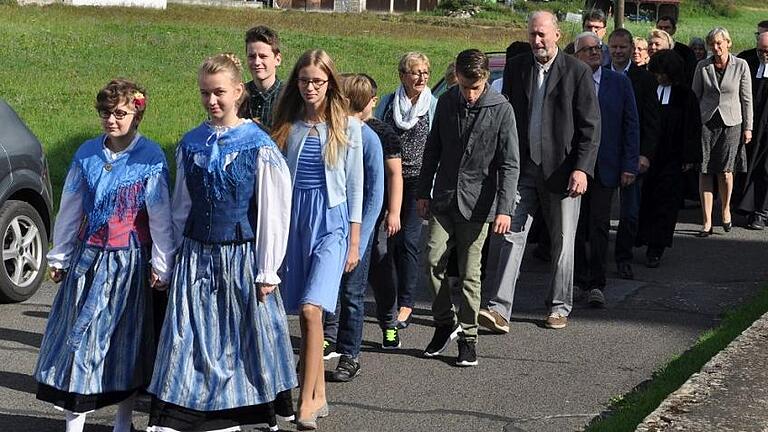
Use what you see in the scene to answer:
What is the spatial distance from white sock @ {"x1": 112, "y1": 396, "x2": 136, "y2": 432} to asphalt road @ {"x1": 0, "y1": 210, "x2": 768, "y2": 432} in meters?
0.34

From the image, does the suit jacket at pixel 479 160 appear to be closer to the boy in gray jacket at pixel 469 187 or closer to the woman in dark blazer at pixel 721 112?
the boy in gray jacket at pixel 469 187

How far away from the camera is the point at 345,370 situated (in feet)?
24.0

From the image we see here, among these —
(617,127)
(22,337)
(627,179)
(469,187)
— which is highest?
(617,127)

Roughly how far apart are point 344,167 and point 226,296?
1058mm

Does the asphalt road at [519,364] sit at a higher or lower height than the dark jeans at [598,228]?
lower

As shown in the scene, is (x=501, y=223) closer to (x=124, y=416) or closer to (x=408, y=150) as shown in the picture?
(x=408, y=150)

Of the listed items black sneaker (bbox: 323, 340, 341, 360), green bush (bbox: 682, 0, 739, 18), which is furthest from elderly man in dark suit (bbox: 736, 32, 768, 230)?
green bush (bbox: 682, 0, 739, 18)

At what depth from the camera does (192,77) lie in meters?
28.0

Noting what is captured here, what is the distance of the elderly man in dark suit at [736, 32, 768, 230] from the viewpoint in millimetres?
13219

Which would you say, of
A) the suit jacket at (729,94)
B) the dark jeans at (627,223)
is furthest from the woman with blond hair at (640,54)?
the dark jeans at (627,223)

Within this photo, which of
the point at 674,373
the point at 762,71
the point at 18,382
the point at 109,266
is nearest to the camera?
the point at 109,266

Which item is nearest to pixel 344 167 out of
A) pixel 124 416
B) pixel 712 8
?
pixel 124 416

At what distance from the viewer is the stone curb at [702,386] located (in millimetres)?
6023

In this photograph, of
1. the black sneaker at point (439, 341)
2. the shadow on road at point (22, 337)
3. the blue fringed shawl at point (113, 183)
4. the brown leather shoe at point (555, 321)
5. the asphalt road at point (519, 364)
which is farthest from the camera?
the brown leather shoe at point (555, 321)
